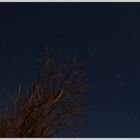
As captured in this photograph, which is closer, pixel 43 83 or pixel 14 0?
pixel 43 83

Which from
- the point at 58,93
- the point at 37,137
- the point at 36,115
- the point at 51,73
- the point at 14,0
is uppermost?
the point at 14,0

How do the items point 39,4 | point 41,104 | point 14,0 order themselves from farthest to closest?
point 39,4
point 14,0
point 41,104

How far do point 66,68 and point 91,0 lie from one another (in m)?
0.95

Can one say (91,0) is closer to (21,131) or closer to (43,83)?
(43,83)

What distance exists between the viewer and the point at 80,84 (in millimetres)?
3229

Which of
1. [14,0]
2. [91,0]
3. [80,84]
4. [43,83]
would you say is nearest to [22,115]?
[43,83]

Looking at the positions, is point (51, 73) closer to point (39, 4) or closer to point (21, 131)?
point (21, 131)

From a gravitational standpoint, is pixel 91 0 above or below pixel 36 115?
above

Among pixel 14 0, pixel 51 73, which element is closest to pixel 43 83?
pixel 51 73

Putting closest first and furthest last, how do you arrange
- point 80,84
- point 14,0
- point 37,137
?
point 37,137, point 80,84, point 14,0

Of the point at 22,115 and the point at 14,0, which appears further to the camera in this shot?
the point at 14,0

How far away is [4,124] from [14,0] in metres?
1.47

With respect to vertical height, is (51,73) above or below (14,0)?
below

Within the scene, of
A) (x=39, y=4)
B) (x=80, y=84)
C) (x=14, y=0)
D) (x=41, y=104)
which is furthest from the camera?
(x=39, y=4)
